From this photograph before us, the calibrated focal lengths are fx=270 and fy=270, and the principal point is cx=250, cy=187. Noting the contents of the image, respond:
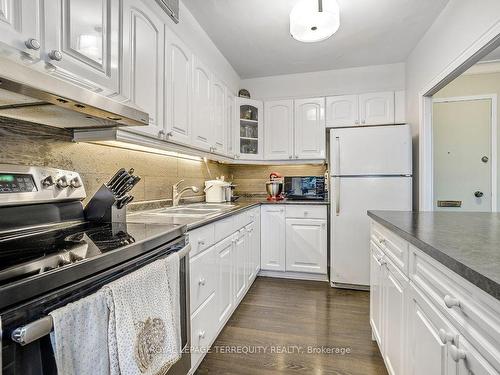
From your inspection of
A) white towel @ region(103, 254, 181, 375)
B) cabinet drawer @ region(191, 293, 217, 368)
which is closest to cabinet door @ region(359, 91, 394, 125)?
cabinet drawer @ region(191, 293, 217, 368)

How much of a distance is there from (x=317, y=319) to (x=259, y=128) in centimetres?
230

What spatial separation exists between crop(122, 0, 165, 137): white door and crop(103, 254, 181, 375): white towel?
858mm

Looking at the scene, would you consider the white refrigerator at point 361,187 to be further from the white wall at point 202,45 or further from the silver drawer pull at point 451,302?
the silver drawer pull at point 451,302

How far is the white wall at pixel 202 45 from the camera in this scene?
2.19 m

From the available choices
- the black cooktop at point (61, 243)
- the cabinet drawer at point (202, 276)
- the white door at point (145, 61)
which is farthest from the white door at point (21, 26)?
the cabinet drawer at point (202, 276)

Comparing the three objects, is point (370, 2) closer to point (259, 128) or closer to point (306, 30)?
point (306, 30)

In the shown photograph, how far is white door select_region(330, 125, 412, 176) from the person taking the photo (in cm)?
269

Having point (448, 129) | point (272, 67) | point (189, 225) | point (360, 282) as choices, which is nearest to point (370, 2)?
point (272, 67)

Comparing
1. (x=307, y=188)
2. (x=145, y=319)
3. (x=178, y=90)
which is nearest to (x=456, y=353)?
(x=145, y=319)

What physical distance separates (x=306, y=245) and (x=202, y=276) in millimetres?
1767

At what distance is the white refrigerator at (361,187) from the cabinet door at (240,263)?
1033mm

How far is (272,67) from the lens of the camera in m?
3.40

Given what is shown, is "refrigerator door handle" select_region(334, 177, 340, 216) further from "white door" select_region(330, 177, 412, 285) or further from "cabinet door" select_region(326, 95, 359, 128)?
"cabinet door" select_region(326, 95, 359, 128)

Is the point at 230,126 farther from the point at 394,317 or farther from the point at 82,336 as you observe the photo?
the point at 82,336
